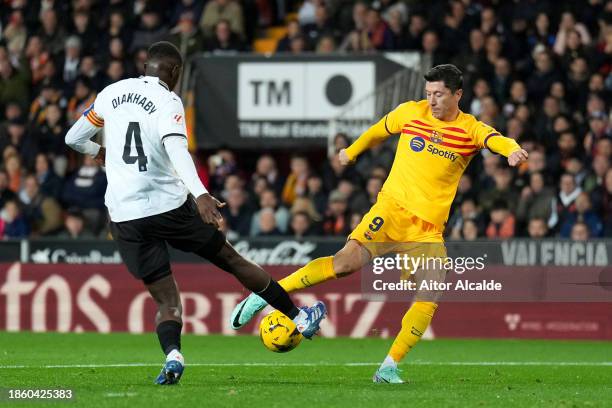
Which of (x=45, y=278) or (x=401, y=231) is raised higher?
(x=401, y=231)

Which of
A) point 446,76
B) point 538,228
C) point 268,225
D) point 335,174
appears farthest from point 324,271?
point 335,174

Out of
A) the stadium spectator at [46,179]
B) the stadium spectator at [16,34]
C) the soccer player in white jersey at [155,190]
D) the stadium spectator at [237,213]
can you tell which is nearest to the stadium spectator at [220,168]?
the stadium spectator at [237,213]

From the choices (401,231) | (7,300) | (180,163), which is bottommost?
(7,300)

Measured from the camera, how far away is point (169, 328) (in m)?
9.78

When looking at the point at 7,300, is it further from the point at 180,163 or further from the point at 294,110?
the point at 180,163

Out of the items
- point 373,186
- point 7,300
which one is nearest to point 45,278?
point 7,300

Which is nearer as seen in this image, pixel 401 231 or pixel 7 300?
pixel 401 231

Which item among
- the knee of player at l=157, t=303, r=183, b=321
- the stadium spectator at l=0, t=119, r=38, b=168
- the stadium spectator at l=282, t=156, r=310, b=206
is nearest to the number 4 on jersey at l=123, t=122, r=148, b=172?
the knee of player at l=157, t=303, r=183, b=321

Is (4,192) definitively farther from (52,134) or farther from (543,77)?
(543,77)

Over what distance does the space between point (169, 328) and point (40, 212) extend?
35.5 feet

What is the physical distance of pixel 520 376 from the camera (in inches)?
456

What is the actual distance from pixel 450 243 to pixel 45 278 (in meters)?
5.03

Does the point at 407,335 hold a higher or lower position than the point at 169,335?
lower

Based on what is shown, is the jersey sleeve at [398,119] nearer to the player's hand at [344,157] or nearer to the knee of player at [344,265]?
the player's hand at [344,157]
